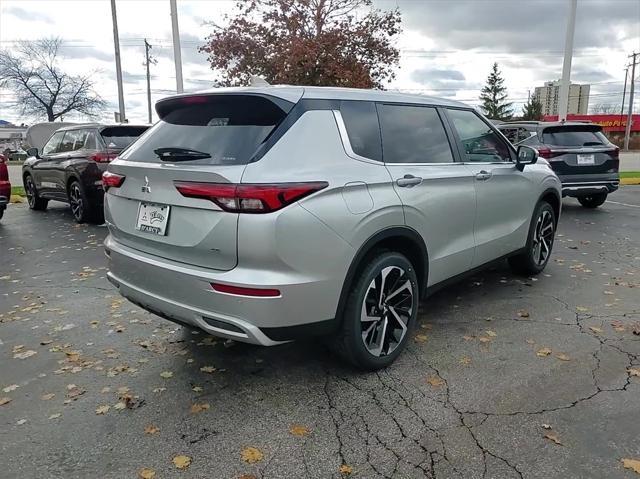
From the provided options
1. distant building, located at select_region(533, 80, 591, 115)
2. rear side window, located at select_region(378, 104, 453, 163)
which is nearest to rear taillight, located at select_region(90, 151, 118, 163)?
rear side window, located at select_region(378, 104, 453, 163)

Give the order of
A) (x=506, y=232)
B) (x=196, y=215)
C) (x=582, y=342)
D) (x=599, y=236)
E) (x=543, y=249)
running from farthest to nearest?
(x=599, y=236) → (x=543, y=249) → (x=506, y=232) → (x=582, y=342) → (x=196, y=215)

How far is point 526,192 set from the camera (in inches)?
194

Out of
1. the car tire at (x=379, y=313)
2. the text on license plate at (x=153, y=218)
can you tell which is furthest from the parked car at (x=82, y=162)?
the car tire at (x=379, y=313)

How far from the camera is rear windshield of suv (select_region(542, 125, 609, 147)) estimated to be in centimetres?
951

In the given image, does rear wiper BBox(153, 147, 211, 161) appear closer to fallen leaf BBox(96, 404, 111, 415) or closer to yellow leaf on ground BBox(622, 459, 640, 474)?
fallen leaf BBox(96, 404, 111, 415)

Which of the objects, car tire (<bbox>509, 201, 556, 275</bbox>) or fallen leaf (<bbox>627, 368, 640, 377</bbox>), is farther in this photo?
car tire (<bbox>509, 201, 556, 275</bbox>)

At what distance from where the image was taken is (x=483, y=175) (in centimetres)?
425

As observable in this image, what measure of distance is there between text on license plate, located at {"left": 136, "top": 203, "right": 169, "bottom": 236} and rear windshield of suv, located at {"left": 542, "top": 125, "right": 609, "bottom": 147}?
27.8 feet

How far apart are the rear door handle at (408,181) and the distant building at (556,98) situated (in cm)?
8134

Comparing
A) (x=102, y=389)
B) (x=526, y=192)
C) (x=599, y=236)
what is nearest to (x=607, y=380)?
(x=526, y=192)

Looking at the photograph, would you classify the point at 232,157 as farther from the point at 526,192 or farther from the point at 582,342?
the point at 526,192

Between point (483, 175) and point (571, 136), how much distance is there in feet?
21.2

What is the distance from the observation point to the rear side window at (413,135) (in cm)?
346

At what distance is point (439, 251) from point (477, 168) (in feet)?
2.95
